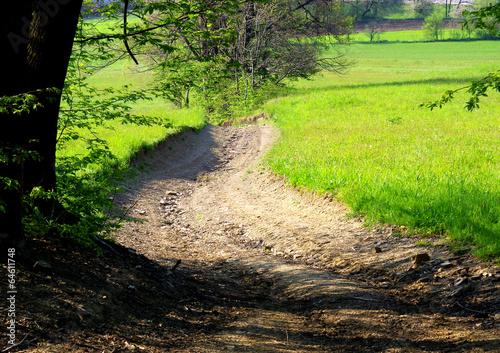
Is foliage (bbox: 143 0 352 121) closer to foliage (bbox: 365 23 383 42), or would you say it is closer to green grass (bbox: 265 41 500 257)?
green grass (bbox: 265 41 500 257)

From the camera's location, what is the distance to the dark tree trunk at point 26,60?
4355 millimetres

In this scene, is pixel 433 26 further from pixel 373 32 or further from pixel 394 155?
pixel 394 155

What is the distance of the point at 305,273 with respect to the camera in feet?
20.4

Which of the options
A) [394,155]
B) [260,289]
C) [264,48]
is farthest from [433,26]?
[260,289]

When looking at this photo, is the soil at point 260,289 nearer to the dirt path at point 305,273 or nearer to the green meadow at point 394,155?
the dirt path at point 305,273

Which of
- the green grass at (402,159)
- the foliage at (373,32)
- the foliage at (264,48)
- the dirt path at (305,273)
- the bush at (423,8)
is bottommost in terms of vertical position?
the dirt path at (305,273)

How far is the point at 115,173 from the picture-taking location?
6.16 metres

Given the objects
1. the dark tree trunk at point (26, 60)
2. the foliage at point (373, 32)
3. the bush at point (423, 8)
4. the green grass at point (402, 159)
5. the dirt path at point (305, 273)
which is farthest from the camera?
the bush at point (423, 8)

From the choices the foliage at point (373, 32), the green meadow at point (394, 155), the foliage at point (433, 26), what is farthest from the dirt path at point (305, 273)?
the foliage at point (433, 26)

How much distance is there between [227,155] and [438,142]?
7.14 meters

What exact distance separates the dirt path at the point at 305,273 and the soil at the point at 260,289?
2 centimetres

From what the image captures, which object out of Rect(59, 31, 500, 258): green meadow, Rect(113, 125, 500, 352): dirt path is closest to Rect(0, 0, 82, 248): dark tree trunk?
Rect(113, 125, 500, 352): dirt path

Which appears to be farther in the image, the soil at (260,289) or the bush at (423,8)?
the bush at (423,8)

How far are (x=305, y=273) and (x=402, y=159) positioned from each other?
254 inches
